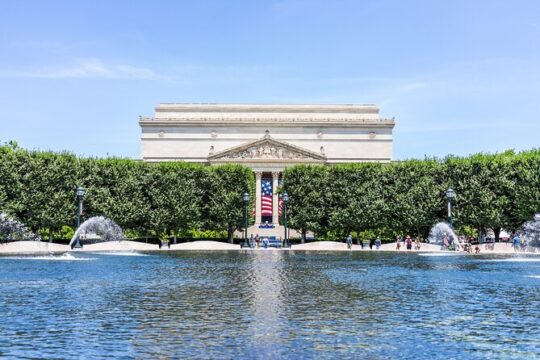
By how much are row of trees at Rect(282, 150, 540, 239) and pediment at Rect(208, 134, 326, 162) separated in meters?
24.9

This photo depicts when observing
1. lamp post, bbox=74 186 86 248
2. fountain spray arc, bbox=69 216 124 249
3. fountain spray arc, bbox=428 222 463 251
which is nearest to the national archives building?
fountain spray arc, bbox=69 216 124 249

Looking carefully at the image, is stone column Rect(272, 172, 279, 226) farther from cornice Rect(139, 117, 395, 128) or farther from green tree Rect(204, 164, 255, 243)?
green tree Rect(204, 164, 255, 243)

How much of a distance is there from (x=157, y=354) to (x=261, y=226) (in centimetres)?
8155

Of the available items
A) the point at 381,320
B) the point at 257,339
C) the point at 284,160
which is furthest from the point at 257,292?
the point at 284,160

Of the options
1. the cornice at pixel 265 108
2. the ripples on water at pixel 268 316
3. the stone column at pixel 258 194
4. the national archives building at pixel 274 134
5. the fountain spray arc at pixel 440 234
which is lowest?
the ripples on water at pixel 268 316

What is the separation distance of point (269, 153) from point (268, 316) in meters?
88.3

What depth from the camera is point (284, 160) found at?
339 ft

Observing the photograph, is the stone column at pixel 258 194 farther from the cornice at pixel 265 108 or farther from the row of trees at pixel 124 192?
the row of trees at pixel 124 192

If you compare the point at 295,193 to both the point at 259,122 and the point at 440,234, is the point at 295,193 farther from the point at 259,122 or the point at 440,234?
the point at 259,122

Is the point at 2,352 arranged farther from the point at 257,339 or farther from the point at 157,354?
the point at 257,339

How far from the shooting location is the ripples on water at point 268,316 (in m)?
12.2

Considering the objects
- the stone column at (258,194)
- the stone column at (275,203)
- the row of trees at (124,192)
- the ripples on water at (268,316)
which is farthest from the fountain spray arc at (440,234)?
the ripples on water at (268,316)

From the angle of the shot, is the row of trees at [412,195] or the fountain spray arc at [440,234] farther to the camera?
the row of trees at [412,195]

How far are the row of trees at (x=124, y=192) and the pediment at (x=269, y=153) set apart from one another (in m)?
24.9
